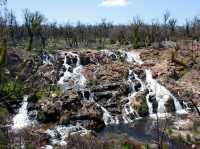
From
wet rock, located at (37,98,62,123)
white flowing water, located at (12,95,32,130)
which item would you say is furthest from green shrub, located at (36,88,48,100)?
wet rock, located at (37,98,62,123)

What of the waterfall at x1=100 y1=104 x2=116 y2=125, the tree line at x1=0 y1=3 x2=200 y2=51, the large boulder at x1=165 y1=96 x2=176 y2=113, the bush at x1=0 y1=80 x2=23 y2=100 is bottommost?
the waterfall at x1=100 y1=104 x2=116 y2=125

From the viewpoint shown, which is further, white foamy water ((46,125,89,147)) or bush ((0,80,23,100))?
white foamy water ((46,125,89,147))

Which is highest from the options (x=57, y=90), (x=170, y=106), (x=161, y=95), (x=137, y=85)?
(x=137, y=85)

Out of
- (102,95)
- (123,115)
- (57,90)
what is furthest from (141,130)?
(57,90)

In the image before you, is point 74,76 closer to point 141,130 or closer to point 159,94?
point 159,94

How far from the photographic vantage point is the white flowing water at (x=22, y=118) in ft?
172

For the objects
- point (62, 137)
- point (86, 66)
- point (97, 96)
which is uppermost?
point (86, 66)

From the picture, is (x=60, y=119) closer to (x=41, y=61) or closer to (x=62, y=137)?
(x=62, y=137)

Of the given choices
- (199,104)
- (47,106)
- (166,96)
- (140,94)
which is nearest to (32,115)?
(47,106)

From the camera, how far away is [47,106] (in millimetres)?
53188

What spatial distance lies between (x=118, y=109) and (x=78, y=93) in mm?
6638

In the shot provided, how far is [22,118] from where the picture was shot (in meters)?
54.6

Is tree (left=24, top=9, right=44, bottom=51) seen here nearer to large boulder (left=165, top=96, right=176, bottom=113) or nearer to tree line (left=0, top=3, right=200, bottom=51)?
tree line (left=0, top=3, right=200, bottom=51)

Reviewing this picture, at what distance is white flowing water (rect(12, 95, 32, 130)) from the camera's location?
172 feet
